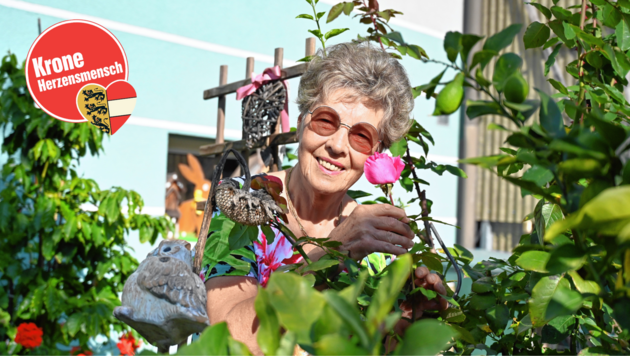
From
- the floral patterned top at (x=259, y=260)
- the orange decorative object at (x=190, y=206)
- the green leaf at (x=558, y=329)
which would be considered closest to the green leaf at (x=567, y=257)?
the green leaf at (x=558, y=329)

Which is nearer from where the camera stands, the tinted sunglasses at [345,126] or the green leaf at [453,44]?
the green leaf at [453,44]

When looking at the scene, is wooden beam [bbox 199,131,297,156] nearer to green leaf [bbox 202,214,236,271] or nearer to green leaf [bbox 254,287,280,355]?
green leaf [bbox 202,214,236,271]

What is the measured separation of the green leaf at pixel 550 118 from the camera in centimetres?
32

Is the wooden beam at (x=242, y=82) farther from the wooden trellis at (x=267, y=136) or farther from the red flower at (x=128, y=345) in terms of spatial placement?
the red flower at (x=128, y=345)

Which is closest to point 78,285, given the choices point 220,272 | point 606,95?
point 220,272

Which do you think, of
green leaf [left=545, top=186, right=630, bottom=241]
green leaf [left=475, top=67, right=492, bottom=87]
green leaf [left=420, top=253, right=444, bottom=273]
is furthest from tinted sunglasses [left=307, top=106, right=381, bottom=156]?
green leaf [left=545, top=186, right=630, bottom=241]

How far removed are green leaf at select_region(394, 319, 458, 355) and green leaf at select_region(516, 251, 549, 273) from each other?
0.58ft

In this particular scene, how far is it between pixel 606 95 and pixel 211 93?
Answer: 2.54 meters

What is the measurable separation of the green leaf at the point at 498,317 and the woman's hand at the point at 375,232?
17 cm

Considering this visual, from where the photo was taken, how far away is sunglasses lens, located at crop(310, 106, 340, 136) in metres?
1.24

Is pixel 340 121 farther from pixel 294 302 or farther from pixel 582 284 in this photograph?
pixel 294 302

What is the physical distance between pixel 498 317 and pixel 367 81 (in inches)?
28.9

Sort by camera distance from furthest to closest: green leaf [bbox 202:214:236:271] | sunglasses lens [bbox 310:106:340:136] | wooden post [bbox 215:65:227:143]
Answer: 1. wooden post [bbox 215:65:227:143]
2. sunglasses lens [bbox 310:106:340:136]
3. green leaf [bbox 202:214:236:271]

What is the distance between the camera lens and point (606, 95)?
801 mm
